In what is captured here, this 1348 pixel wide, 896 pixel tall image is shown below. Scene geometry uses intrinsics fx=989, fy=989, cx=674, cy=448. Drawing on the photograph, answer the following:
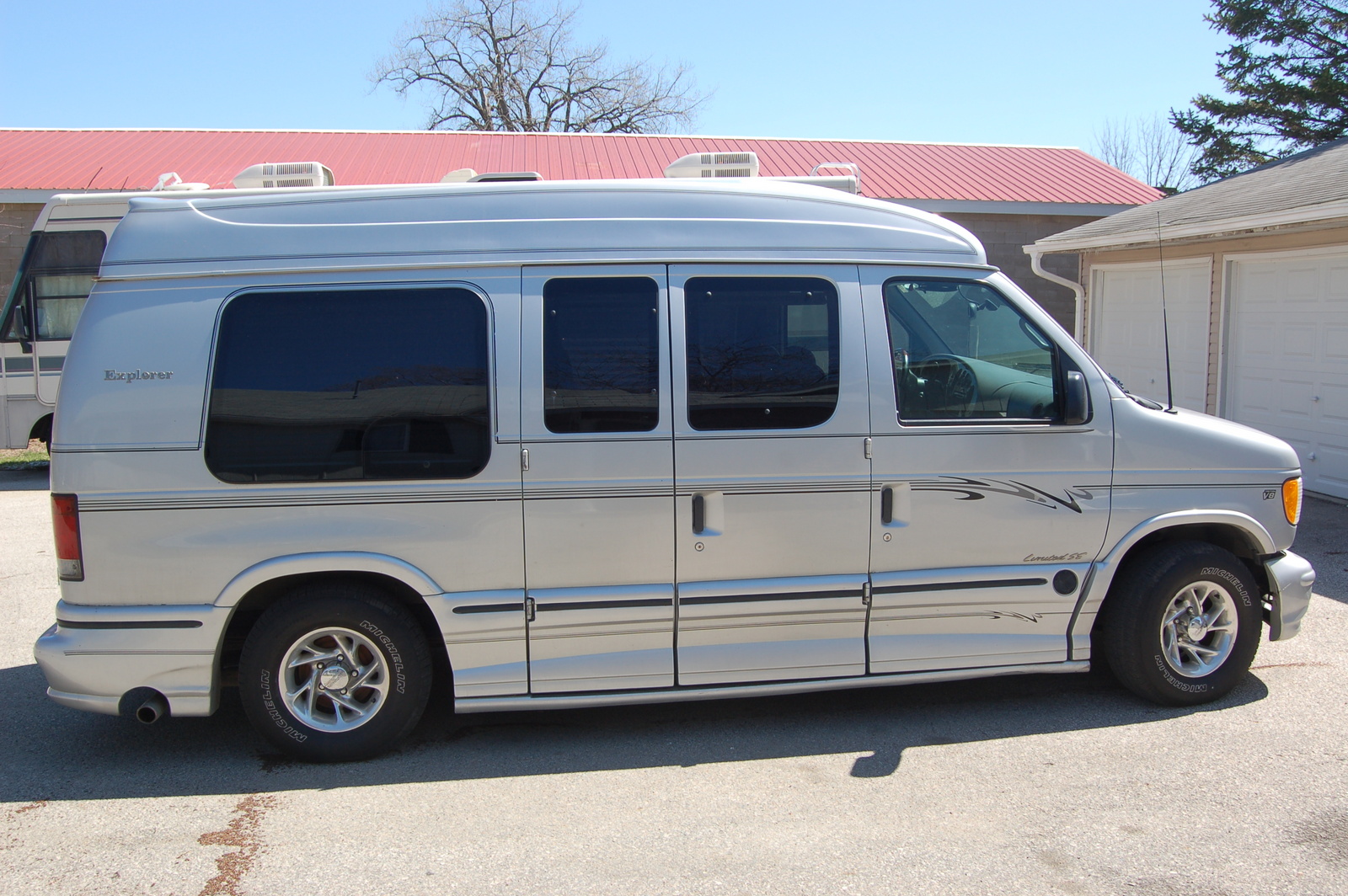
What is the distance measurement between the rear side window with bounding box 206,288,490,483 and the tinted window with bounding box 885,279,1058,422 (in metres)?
1.89

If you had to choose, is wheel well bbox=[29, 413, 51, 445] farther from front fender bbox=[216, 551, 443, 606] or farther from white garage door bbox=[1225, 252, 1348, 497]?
white garage door bbox=[1225, 252, 1348, 497]

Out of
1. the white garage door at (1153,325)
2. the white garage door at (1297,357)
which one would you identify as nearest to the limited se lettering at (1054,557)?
the white garage door at (1297,357)

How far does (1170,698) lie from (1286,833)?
3.89ft

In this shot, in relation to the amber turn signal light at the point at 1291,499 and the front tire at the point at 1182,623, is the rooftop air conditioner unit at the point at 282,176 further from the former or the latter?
the amber turn signal light at the point at 1291,499

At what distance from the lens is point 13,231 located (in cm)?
1658

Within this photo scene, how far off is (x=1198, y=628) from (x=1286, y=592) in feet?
1.58

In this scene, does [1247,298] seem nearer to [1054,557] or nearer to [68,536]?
[1054,557]

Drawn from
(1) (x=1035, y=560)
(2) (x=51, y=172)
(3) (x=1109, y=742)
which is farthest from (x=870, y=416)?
(2) (x=51, y=172)

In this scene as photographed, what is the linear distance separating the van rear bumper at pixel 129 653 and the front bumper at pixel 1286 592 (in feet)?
16.0

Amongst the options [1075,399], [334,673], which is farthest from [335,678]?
[1075,399]

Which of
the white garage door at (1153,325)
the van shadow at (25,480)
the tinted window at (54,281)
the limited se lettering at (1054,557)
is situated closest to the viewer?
the limited se lettering at (1054,557)

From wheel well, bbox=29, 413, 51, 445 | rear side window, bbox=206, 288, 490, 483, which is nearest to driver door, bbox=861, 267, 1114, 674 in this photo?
rear side window, bbox=206, 288, 490, 483

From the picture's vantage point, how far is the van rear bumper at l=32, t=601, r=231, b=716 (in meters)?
4.17

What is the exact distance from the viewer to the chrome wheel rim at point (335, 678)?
428 centimetres
